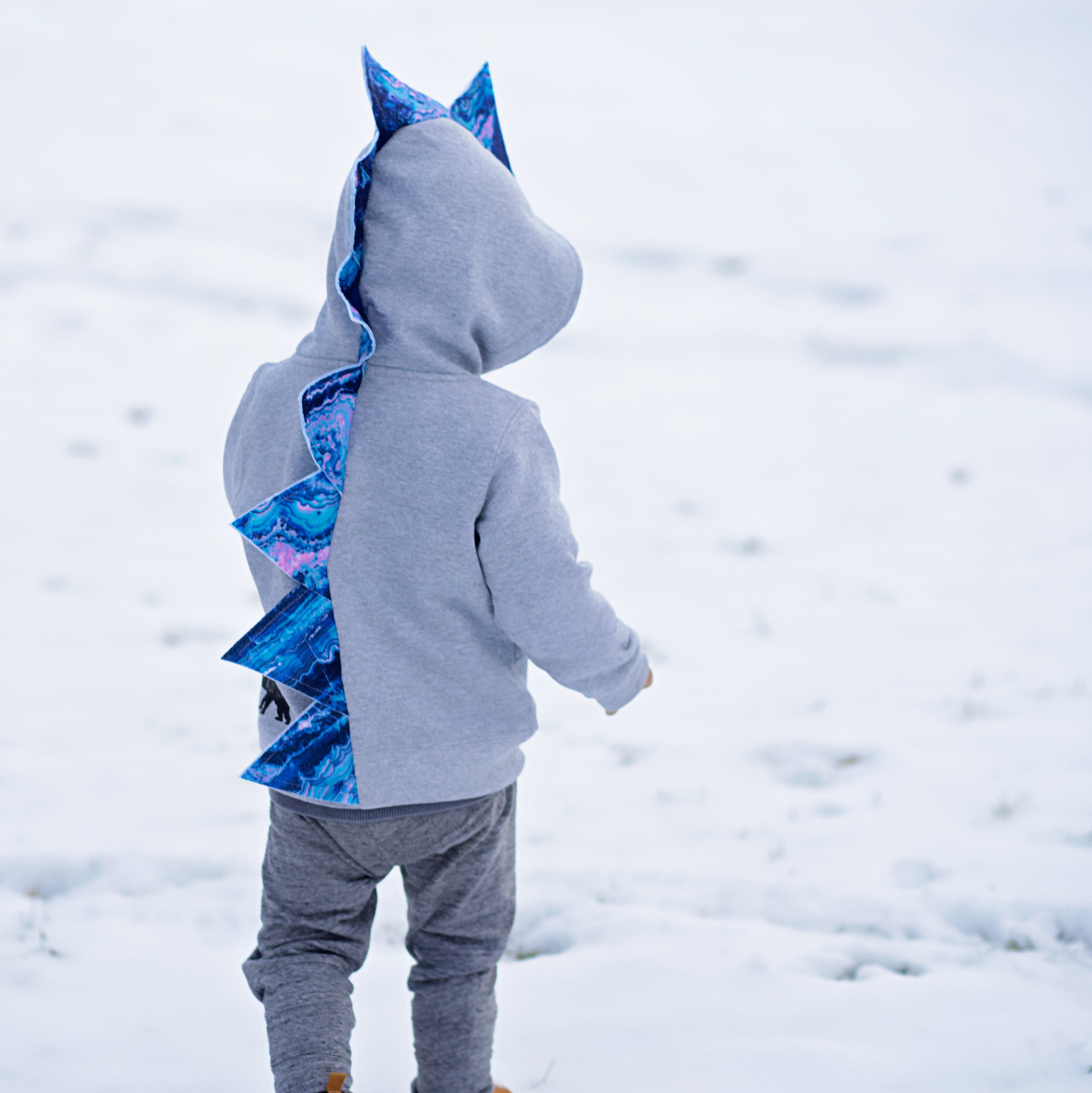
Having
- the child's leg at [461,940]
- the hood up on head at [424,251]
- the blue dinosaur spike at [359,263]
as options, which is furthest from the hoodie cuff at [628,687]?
the blue dinosaur spike at [359,263]

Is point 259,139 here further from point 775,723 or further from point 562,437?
point 775,723

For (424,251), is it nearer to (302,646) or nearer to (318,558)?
(318,558)

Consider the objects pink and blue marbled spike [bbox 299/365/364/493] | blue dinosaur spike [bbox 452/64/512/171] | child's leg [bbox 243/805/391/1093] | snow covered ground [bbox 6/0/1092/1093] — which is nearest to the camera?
pink and blue marbled spike [bbox 299/365/364/493]

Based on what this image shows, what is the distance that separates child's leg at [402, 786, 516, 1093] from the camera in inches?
70.1

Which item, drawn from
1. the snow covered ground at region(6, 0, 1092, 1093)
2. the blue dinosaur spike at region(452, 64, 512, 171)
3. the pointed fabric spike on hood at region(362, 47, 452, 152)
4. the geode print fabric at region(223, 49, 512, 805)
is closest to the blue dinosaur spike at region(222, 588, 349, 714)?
the geode print fabric at region(223, 49, 512, 805)

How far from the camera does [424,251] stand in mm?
1588

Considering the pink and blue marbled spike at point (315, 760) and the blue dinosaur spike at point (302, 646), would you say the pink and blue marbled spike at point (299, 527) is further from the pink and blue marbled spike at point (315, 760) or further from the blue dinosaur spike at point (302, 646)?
the pink and blue marbled spike at point (315, 760)

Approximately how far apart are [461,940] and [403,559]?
658 mm

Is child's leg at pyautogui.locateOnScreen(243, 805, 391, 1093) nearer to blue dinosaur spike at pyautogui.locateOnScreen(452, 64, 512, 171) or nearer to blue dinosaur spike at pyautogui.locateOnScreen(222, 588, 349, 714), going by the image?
blue dinosaur spike at pyautogui.locateOnScreen(222, 588, 349, 714)

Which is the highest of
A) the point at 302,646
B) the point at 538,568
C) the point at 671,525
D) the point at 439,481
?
the point at 439,481

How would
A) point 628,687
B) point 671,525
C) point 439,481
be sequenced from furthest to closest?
point 671,525
point 628,687
point 439,481

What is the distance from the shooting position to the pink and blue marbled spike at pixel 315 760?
1626mm

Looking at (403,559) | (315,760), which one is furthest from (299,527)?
(315,760)

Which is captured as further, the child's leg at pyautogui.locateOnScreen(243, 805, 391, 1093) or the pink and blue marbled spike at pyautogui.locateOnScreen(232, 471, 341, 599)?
the child's leg at pyautogui.locateOnScreen(243, 805, 391, 1093)
